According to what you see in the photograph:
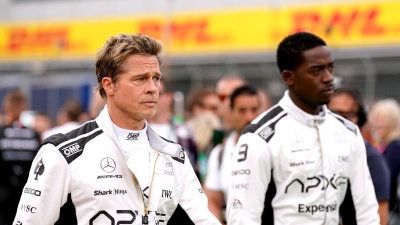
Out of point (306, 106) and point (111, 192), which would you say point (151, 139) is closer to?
point (111, 192)

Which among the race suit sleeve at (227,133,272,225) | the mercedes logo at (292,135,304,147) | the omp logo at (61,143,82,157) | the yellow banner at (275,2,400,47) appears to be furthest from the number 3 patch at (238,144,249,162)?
the yellow banner at (275,2,400,47)

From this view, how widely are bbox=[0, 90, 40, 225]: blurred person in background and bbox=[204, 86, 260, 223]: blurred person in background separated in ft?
11.9

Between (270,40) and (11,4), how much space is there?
1225 cm

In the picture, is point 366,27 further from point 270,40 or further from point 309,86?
point 309,86

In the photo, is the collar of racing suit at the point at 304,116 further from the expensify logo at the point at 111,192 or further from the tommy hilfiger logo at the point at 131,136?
the expensify logo at the point at 111,192

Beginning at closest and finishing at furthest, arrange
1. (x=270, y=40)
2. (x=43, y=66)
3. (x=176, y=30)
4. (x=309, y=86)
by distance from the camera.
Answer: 1. (x=309, y=86)
2. (x=270, y=40)
3. (x=176, y=30)
4. (x=43, y=66)

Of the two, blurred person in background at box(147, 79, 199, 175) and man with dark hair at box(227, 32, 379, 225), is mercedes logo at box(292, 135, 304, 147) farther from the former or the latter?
blurred person in background at box(147, 79, 199, 175)

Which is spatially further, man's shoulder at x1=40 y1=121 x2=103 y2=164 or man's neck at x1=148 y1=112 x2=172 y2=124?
man's neck at x1=148 y1=112 x2=172 y2=124

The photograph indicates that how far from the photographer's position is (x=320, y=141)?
6.18 m

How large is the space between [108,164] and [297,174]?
1.58m

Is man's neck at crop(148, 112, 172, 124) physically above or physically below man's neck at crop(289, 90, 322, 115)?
above

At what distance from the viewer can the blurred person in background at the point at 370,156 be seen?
23.5 feet

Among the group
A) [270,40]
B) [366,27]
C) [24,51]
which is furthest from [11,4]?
[366,27]

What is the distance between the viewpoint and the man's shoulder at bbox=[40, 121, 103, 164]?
4848 mm
